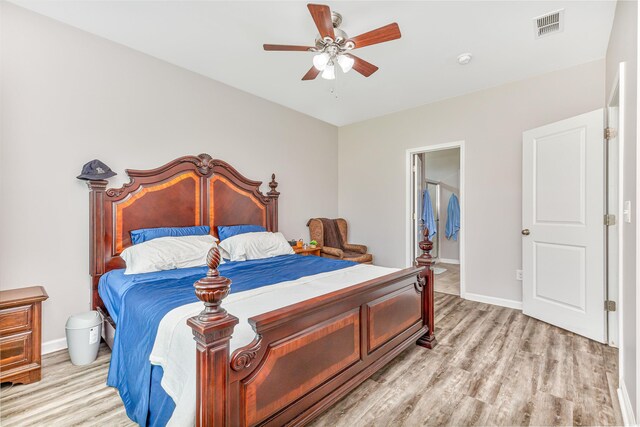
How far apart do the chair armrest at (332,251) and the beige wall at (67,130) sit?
7.13 ft

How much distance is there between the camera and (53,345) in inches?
102

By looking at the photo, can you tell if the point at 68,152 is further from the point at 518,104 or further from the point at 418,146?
the point at 518,104

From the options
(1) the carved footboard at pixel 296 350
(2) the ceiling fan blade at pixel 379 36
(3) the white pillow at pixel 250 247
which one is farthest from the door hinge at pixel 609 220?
(3) the white pillow at pixel 250 247

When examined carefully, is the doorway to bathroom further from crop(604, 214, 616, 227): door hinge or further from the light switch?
the light switch

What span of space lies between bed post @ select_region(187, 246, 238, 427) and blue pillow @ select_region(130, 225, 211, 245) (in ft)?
6.97

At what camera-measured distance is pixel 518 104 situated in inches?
145

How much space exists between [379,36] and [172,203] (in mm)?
2569

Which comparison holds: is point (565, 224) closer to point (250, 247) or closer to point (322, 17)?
point (322, 17)

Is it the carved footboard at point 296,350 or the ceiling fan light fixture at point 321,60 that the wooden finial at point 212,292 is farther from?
the ceiling fan light fixture at point 321,60

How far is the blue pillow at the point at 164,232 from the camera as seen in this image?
293 centimetres

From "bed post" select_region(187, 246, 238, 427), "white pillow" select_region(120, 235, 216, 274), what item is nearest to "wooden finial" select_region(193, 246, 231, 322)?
"bed post" select_region(187, 246, 238, 427)

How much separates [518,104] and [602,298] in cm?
229

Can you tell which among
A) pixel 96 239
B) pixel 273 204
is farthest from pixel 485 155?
pixel 96 239

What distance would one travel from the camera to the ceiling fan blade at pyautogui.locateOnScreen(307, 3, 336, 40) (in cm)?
191
